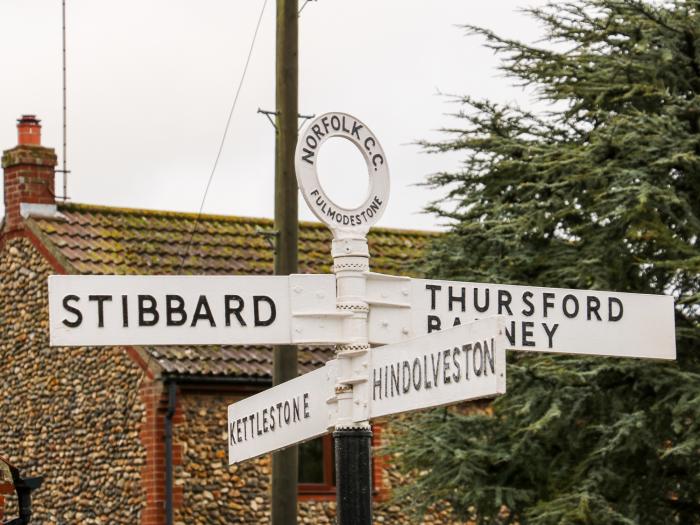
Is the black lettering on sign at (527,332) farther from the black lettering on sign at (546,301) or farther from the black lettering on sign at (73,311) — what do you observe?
the black lettering on sign at (73,311)

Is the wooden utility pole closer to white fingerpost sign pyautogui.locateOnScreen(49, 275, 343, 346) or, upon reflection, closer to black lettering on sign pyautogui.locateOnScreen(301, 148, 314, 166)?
white fingerpost sign pyautogui.locateOnScreen(49, 275, 343, 346)

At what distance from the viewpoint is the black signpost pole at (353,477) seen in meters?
6.38

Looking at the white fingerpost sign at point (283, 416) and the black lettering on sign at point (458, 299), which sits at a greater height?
the black lettering on sign at point (458, 299)

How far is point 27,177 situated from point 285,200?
39.9 ft

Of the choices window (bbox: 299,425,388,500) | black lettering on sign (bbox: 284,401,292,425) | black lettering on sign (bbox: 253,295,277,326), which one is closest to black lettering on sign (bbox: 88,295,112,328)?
black lettering on sign (bbox: 253,295,277,326)

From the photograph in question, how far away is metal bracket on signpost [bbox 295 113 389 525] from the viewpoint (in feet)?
21.1

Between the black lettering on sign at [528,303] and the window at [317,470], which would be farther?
the window at [317,470]

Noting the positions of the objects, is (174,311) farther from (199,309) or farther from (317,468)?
(317,468)

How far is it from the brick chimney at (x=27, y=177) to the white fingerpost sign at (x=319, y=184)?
65.2ft

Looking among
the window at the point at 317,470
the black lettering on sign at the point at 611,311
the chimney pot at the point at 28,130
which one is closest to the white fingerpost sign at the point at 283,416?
the black lettering on sign at the point at 611,311

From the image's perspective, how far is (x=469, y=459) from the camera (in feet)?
61.3

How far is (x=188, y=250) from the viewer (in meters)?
25.9

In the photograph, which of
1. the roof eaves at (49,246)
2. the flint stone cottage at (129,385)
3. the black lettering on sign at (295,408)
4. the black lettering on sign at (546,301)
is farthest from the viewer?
the roof eaves at (49,246)

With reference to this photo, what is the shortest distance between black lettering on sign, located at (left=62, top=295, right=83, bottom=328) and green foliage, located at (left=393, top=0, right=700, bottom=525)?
432 inches
